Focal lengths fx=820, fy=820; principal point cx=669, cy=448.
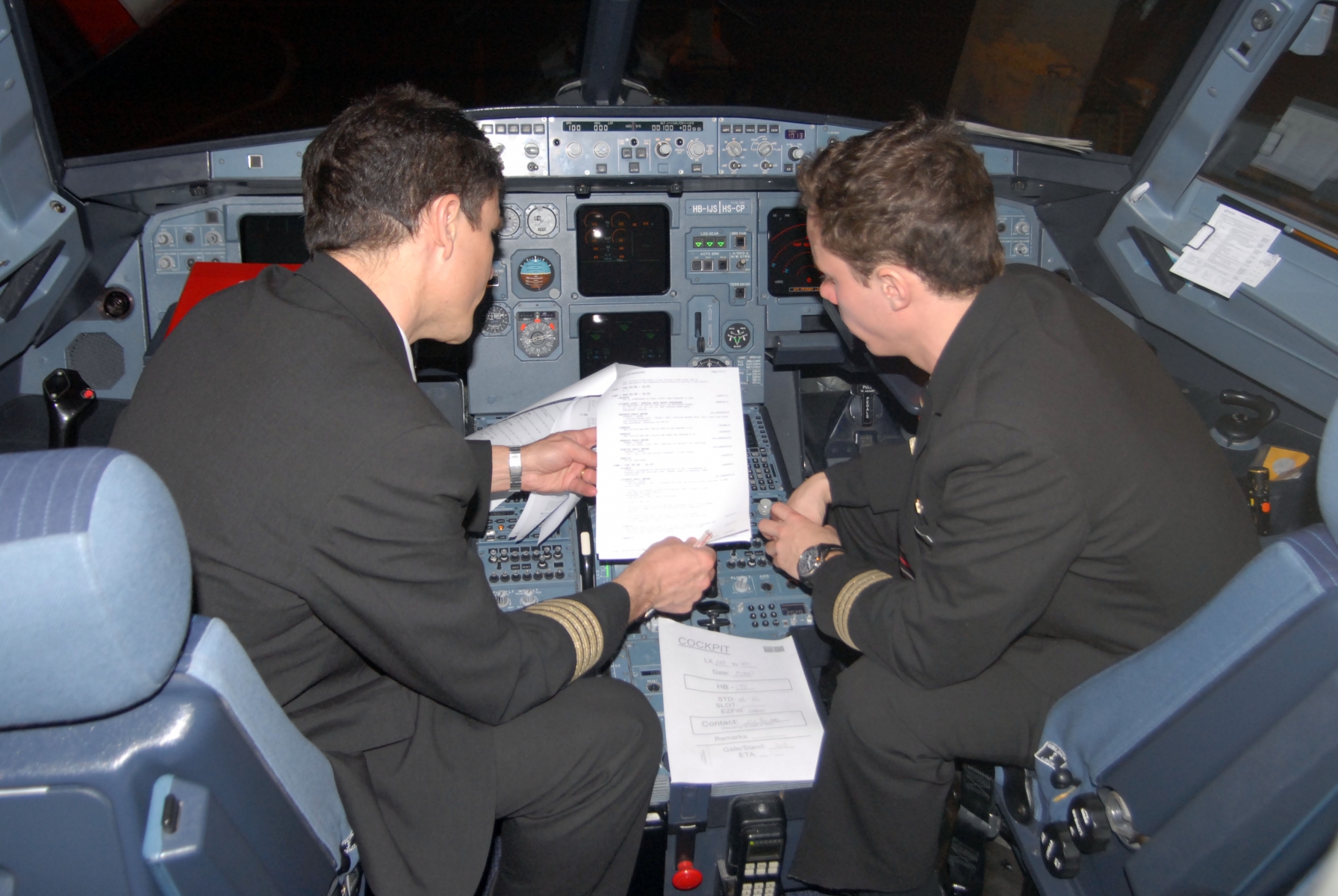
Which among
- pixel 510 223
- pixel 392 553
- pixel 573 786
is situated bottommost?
pixel 573 786

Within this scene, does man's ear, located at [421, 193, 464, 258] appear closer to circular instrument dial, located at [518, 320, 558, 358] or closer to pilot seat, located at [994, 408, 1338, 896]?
circular instrument dial, located at [518, 320, 558, 358]

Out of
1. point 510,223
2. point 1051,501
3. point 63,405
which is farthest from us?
point 510,223

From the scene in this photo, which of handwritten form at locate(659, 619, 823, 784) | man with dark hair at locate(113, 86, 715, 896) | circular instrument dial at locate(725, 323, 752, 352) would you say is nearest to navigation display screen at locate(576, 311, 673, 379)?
circular instrument dial at locate(725, 323, 752, 352)

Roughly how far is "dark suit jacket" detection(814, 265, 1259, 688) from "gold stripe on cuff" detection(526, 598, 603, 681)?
0.48 metres

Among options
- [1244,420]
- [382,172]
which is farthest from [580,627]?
[1244,420]

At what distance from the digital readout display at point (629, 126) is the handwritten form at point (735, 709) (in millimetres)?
1315

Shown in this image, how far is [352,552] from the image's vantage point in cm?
110

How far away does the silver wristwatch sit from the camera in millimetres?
1993

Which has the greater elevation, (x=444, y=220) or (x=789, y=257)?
(x=444, y=220)

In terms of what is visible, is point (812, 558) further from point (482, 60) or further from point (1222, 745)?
point (482, 60)

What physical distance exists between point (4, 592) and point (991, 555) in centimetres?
118

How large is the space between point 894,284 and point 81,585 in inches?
50.6

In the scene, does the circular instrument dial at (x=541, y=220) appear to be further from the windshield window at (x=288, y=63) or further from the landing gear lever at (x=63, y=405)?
the windshield window at (x=288, y=63)

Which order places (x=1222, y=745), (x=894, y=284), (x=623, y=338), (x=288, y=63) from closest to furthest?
(x=1222, y=745)
(x=894, y=284)
(x=623, y=338)
(x=288, y=63)
